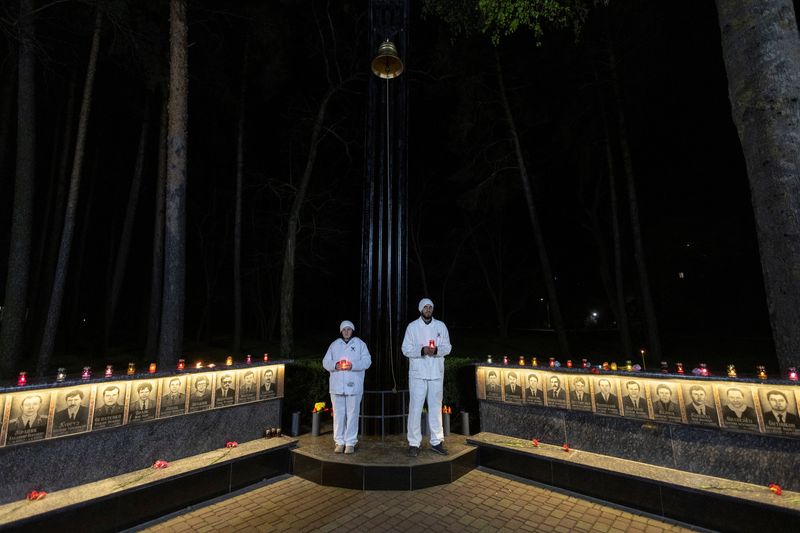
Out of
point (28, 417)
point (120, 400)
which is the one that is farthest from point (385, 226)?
point (28, 417)

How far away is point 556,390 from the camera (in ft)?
18.9

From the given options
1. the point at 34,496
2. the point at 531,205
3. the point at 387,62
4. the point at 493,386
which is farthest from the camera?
the point at 531,205

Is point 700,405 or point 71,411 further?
point 700,405

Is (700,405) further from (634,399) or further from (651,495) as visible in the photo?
(651,495)

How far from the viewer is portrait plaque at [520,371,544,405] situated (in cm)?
592

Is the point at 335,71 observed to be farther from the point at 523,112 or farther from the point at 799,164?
the point at 799,164

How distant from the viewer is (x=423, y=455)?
549cm

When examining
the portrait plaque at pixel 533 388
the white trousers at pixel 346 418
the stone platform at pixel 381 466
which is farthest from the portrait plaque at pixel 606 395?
the white trousers at pixel 346 418

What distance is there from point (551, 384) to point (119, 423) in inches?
234

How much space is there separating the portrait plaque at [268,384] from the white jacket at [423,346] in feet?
7.82

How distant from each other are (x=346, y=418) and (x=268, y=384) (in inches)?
62.2

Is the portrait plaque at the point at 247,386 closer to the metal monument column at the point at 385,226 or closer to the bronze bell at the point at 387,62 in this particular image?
the metal monument column at the point at 385,226

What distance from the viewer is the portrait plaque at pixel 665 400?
4750mm

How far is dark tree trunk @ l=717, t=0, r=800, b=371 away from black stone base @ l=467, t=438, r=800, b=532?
1.72 meters
